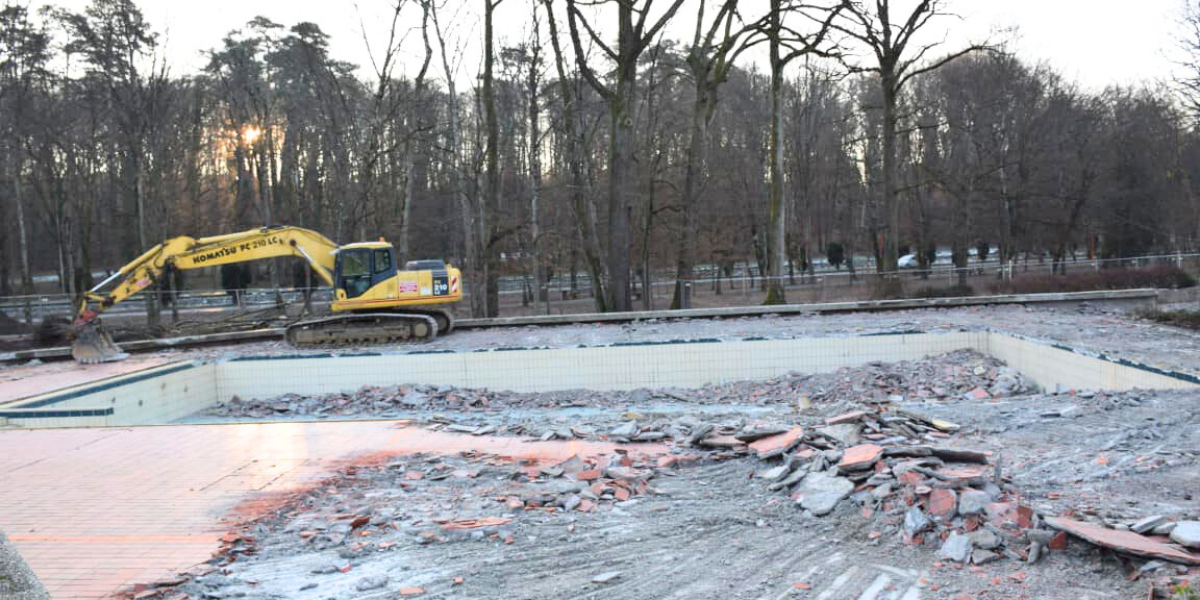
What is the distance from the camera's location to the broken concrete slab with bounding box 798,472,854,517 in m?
5.57

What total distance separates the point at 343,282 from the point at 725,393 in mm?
8853

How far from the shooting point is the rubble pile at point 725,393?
39.0 ft

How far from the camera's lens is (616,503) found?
6.05 meters

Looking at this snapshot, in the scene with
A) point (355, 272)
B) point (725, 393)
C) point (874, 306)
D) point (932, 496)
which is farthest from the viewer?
point (874, 306)

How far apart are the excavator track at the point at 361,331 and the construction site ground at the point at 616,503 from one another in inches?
314

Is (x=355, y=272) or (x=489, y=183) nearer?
(x=355, y=272)

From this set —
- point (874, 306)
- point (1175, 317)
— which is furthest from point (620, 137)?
point (1175, 317)

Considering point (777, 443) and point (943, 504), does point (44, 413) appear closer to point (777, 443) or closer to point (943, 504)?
point (777, 443)

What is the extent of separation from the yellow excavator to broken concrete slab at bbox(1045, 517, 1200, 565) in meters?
14.4

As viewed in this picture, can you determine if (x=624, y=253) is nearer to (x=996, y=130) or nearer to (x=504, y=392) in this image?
(x=504, y=392)

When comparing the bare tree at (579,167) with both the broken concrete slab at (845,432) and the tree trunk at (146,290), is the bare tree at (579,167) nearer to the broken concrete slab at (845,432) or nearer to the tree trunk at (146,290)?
the tree trunk at (146,290)

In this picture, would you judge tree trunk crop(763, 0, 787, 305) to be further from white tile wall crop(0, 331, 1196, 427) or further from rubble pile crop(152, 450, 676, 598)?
rubble pile crop(152, 450, 676, 598)

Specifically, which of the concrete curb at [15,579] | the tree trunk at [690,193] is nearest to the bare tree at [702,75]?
the tree trunk at [690,193]

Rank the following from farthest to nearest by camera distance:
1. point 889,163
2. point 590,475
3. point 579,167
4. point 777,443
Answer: point 579,167
point 889,163
point 777,443
point 590,475
